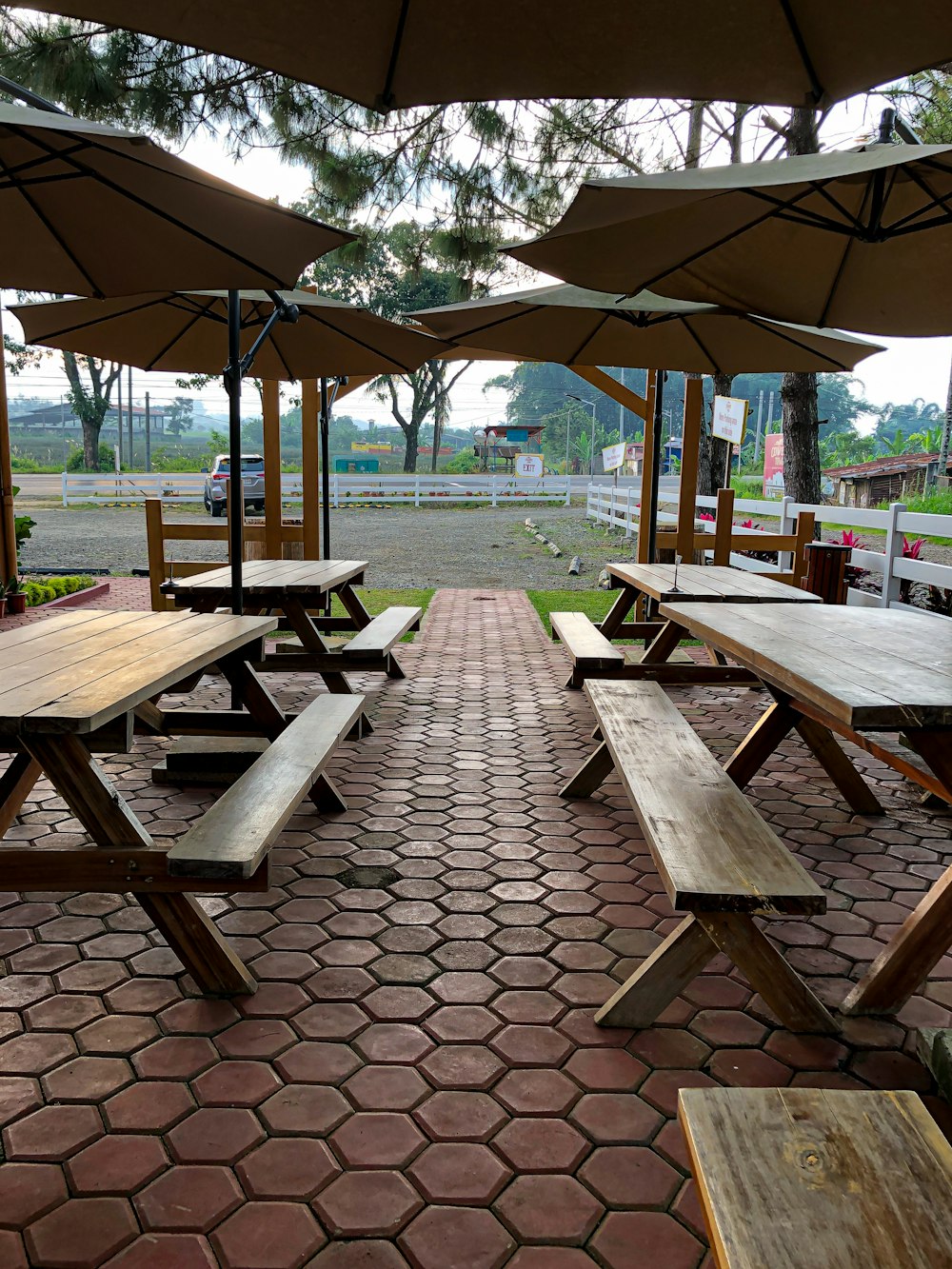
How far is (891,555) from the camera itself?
20.5 feet

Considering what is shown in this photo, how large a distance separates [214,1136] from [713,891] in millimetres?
1099

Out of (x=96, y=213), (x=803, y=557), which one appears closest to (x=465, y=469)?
(x=803, y=557)

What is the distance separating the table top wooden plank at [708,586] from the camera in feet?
15.5

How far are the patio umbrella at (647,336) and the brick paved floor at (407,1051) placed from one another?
299cm

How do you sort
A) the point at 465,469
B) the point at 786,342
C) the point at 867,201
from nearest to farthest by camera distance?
the point at 867,201
the point at 786,342
the point at 465,469

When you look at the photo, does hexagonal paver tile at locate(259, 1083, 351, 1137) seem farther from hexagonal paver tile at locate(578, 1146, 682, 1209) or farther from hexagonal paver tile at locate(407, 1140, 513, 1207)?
hexagonal paver tile at locate(578, 1146, 682, 1209)

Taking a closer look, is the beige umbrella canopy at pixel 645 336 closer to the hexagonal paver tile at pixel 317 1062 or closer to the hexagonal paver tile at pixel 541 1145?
the hexagonal paver tile at pixel 317 1062

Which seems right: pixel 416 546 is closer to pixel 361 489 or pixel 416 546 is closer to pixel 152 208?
pixel 361 489

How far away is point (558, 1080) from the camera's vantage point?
1.97 m

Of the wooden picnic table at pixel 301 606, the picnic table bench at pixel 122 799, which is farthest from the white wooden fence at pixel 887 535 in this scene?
the picnic table bench at pixel 122 799

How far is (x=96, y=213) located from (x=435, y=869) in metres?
2.69

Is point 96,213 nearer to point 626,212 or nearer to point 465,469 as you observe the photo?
point 626,212

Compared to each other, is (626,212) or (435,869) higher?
(626,212)

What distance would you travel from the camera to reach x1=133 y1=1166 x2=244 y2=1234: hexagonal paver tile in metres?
1.57
